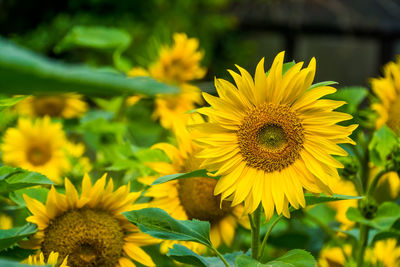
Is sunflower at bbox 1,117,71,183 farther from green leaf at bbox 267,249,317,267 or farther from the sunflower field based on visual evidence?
green leaf at bbox 267,249,317,267

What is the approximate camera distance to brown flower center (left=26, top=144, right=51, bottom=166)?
134cm

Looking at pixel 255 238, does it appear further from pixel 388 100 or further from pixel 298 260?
pixel 388 100

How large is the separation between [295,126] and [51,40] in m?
3.14

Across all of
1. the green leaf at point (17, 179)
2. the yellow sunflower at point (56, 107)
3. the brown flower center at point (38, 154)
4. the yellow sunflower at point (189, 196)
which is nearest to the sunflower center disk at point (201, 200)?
the yellow sunflower at point (189, 196)

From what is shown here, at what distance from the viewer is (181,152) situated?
721 mm

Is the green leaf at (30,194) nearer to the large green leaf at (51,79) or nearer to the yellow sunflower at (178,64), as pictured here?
the large green leaf at (51,79)

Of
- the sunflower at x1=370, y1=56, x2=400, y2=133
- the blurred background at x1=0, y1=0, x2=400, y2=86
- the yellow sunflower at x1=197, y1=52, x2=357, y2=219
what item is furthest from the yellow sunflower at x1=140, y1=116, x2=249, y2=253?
the blurred background at x1=0, y1=0, x2=400, y2=86

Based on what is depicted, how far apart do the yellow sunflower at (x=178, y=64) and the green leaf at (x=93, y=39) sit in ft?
0.40

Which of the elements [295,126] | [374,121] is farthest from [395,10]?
[295,126]

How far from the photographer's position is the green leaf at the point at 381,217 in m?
0.71

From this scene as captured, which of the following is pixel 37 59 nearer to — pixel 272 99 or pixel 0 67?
pixel 0 67

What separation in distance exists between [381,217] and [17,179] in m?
0.46

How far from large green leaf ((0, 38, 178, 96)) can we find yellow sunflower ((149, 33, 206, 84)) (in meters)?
0.98

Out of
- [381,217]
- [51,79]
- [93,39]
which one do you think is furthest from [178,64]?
[51,79]
